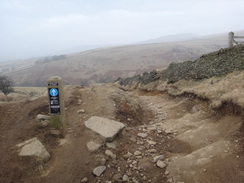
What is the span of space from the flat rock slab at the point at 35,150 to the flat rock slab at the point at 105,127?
1.80 m

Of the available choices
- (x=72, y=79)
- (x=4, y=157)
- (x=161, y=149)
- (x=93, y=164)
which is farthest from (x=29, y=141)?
(x=72, y=79)

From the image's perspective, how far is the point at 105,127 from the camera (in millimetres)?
7281

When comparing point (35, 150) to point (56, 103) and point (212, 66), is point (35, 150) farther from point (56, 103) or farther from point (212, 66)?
point (212, 66)

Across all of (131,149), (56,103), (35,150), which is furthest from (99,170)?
(56,103)

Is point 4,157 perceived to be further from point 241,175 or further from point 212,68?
point 212,68

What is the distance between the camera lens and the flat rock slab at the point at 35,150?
236 inches

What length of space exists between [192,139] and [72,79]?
98.4 meters

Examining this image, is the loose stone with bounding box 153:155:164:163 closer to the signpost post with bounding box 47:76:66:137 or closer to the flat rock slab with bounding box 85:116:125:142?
the flat rock slab with bounding box 85:116:125:142

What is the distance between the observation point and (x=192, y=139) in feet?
23.7

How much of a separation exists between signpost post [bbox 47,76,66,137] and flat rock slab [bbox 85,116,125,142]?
100 centimetres

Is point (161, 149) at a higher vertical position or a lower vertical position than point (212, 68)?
lower

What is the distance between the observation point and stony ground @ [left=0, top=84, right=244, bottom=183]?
5.37m

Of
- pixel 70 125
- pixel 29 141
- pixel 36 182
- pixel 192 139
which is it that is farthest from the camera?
pixel 70 125

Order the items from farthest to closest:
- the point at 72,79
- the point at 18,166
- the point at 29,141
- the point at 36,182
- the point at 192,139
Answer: the point at 72,79 < the point at 192,139 < the point at 29,141 < the point at 18,166 < the point at 36,182
